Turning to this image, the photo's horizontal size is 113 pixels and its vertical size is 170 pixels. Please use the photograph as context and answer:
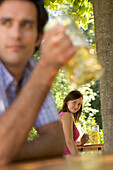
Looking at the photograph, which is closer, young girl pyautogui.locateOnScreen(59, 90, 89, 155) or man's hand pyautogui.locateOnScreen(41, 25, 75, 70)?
man's hand pyautogui.locateOnScreen(41, 25, 75, 70)

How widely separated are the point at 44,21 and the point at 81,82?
56 centimetres

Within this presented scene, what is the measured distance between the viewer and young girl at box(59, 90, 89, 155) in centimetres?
487

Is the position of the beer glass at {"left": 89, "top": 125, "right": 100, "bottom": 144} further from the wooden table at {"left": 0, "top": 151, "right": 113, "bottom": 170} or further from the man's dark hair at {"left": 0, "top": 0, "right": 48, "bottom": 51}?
the wooden table at {"left": 0, "top": 151, "right": 113, "bottom": 170}

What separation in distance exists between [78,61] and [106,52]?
8.93 feet

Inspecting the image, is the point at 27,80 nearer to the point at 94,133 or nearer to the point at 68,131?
the point at 68,131

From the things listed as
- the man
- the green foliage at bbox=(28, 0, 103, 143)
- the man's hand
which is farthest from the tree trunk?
the man's hand

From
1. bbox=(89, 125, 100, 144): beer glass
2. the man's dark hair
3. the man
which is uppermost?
the man's dark hair

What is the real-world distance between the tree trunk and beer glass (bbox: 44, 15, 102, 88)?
2634mm

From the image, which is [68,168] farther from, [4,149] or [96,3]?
[96,3]

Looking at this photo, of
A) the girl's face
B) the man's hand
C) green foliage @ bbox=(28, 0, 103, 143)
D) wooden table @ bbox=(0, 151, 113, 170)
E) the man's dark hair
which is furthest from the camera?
the girl's face

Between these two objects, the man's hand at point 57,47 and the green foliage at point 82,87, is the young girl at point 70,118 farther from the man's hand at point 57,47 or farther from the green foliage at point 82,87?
the man's hand at point 57,47

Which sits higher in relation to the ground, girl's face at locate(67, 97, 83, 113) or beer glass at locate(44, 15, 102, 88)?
girl's face at locate(67, 97, 83, 113)

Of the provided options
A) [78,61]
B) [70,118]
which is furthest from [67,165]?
[70,118]

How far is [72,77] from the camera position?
1.19m
